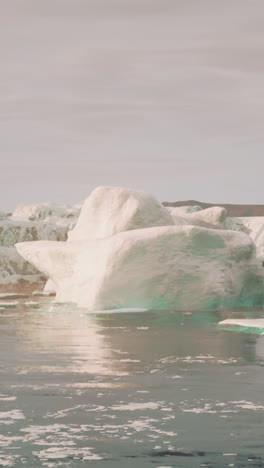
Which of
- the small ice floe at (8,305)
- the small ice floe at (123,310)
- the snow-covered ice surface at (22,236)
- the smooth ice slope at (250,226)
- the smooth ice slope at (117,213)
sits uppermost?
the smooth ice slope at (117,213)

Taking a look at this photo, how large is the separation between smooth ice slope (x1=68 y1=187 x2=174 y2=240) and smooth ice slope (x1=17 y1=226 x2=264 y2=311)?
1.47m

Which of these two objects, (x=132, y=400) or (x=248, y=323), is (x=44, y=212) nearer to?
(x=248, y=323)

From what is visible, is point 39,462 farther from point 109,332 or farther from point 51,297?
point 51,297

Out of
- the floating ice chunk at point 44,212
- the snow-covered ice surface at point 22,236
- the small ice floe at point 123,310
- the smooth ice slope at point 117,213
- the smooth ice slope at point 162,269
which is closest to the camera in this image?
the small ice floe at point 123,310

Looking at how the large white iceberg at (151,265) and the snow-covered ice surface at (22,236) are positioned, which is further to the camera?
the snow-covered ice surface at (22,236)

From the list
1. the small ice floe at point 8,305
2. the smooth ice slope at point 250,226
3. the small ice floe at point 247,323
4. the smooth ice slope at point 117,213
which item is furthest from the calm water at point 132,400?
the smooth ice slope at point 250,226

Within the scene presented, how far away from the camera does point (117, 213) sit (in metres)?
23.6

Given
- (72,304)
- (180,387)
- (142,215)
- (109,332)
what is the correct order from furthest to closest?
(142,215) < (72,304) < (109,332) < (180,387)

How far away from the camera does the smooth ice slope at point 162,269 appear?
20109 millimetres

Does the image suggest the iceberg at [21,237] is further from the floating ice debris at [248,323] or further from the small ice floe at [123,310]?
the floating ice debris at [248,323]

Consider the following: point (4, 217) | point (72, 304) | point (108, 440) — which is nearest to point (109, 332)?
point (72, 304)

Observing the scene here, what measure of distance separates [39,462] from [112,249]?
15186mm

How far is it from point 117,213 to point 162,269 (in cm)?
389

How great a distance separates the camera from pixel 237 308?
21.6 metres
